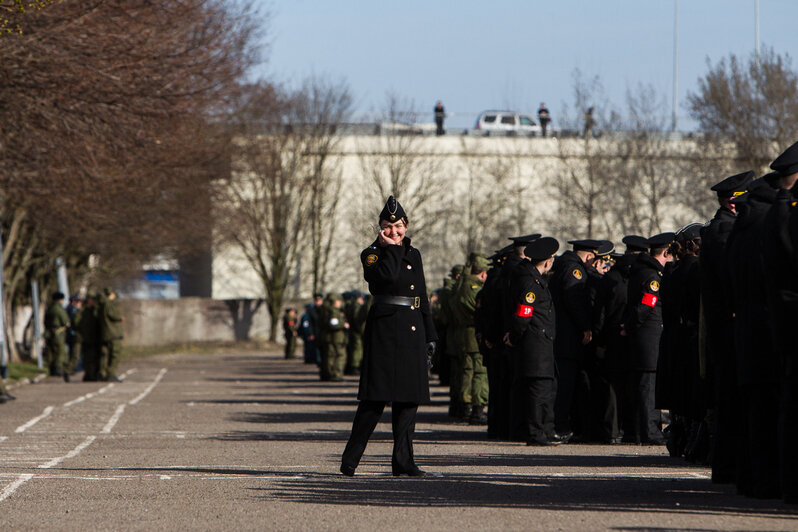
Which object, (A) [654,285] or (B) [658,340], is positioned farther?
(B) [658,340]

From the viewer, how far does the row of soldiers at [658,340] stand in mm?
8961

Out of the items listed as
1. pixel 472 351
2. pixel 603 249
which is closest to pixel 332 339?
pixel 472 351

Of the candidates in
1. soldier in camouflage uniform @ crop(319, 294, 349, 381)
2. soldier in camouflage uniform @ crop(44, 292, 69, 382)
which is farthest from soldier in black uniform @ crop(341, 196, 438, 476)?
soldier in camouflage uniform @ crop(44, 292, 69, 382)

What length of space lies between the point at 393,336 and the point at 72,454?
14.9ft

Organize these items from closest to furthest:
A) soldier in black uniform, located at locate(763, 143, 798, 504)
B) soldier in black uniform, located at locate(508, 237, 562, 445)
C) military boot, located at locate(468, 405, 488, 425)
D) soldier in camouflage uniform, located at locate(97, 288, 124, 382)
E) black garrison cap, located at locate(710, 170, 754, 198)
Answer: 1. soldier in black uniform, located at locate(763, 143, 798, 504)
2. black garrison cap, located at locate(710, 170, 754, 198)
3. soldier in black uniform, located at locate(508, 237, 562, 445)
4. military boot, located at locate(468, 405, 488, 425)
5. soldier in camouflage uniform, located at locate(97, 288, 124, 382)

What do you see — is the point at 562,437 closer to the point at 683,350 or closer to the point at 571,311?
the point at 571,311

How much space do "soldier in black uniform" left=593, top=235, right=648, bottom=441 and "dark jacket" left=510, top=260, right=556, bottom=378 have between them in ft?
2.43

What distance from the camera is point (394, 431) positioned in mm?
10914

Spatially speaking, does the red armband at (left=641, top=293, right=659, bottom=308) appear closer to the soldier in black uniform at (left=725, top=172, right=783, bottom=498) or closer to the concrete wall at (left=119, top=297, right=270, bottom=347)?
the soldier in black uniform at (left=725, top=172, right=783, bottom=498)

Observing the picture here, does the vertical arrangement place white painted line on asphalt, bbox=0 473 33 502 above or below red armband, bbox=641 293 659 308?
below

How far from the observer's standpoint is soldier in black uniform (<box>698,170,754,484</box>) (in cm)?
979

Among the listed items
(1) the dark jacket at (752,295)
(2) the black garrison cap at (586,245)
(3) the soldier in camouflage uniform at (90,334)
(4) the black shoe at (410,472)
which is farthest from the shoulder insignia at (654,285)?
(3) the soldier in camouflage uniform at (90,334)

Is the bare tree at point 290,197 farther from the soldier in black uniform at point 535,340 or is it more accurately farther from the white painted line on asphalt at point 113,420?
the soldier in black uniform at point 535,340

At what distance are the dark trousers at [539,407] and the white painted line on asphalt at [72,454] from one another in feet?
14.3
